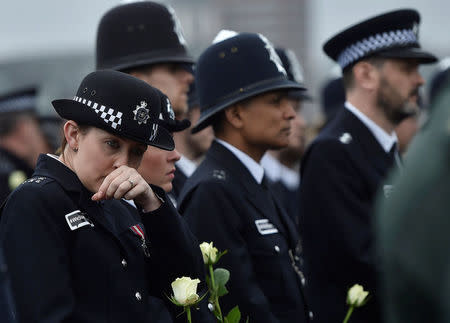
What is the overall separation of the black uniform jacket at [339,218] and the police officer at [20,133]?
2700 mm

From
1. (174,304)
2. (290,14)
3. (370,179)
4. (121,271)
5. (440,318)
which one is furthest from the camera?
(290,14)

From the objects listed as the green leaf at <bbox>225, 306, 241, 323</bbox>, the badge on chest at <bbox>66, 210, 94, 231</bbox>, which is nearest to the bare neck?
the green leaf at <bbox>225, 306, 241, 323</bbox>

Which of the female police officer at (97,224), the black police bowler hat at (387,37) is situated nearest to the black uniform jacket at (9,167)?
the black police bowler hat at (387,37)

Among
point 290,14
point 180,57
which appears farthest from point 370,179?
point 290,14

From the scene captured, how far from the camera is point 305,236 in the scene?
4.66 m

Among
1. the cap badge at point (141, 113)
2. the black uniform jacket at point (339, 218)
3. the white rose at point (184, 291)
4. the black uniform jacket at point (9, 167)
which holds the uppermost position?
the cap badge at point (141, 113)

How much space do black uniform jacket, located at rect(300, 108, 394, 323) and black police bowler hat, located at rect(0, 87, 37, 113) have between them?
3.48 meters

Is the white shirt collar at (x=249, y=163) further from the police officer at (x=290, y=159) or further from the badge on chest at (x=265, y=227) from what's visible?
the police officer at (x=290, y=159)

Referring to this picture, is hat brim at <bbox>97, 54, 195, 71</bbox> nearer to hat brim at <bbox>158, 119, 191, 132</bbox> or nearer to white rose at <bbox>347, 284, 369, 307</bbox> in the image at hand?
hat brim at <bbox>158, 119, 191, 132</bbox>

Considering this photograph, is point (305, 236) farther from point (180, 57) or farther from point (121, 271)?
point (121, 271)

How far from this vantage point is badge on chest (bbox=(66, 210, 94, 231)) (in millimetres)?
2803

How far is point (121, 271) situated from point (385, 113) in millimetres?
2588

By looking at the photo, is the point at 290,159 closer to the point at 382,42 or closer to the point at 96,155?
the point at 382,42

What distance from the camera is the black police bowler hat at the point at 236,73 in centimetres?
430
